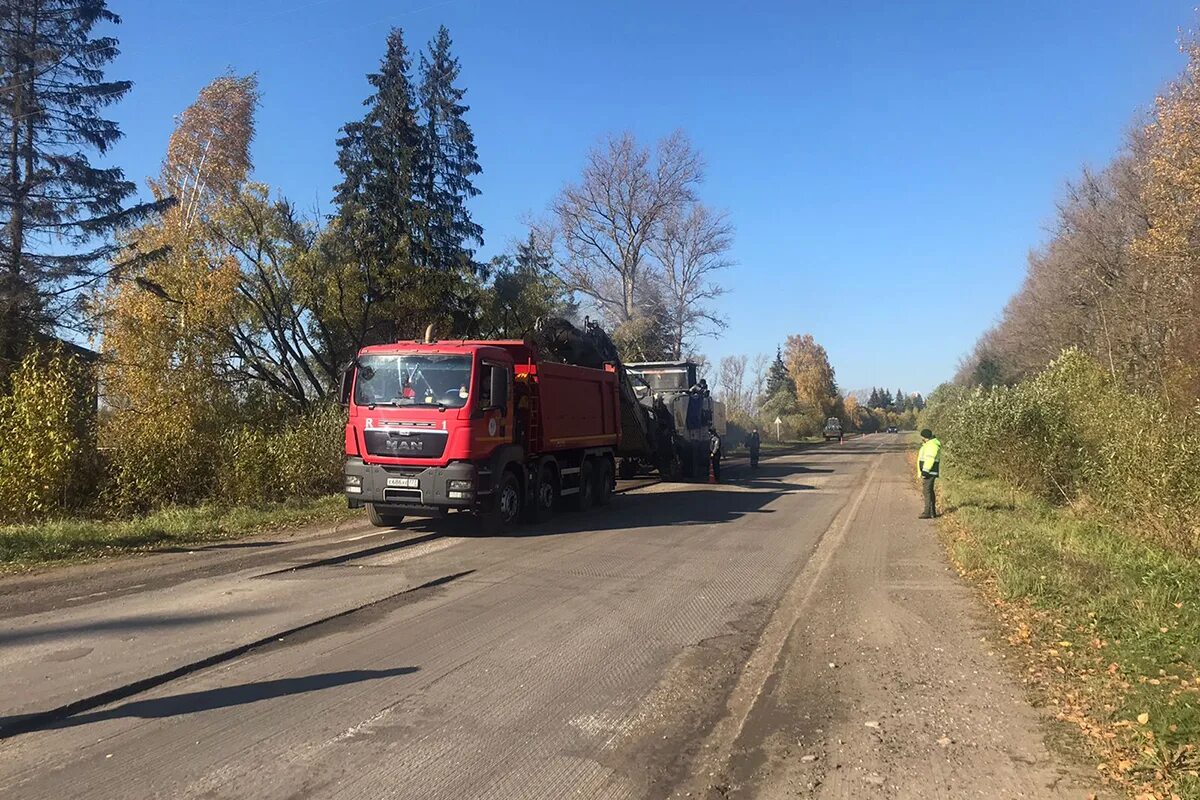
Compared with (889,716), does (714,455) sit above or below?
above

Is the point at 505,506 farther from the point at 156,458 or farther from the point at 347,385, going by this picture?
the point at 156,458

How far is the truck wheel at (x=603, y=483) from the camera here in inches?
684

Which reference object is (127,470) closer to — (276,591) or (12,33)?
(276,591)

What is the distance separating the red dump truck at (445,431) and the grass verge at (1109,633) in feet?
22.1

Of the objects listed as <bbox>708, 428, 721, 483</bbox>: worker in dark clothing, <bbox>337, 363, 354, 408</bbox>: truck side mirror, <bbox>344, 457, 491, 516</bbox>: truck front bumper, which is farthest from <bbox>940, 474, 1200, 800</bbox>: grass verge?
<bbox>708, 428, 721, 483</bbox>: worker in dark clothing

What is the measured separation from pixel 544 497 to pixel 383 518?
287cm

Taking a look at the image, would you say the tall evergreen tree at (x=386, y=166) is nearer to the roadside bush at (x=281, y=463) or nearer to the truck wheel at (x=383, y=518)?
the roadside bush at (x=281, y=463)

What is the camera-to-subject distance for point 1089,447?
16812 mm

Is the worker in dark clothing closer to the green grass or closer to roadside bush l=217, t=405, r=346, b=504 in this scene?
roadside bush l=217, t=405, r=346, b=504

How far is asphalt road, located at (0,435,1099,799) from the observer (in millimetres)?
4176

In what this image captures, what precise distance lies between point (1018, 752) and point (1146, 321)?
31.7m

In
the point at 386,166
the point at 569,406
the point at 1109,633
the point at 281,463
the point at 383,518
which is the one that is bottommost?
the point at 1109,633

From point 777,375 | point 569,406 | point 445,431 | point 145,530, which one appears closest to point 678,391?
point 569,406

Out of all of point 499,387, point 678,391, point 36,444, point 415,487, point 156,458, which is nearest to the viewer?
point 415,487
